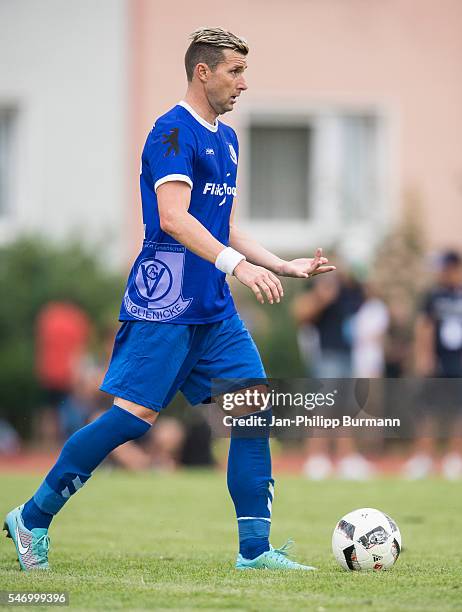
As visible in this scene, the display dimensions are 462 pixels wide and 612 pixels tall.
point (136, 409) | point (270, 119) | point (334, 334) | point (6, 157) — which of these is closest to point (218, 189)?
point (136, 409)

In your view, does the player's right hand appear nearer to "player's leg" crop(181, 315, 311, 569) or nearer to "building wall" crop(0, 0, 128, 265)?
"player's leg" crop(181, 315, 311, 569)

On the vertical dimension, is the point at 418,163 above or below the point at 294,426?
above

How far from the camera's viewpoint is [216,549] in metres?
7.49

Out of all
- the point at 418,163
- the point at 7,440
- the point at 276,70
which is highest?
the point at 276,70

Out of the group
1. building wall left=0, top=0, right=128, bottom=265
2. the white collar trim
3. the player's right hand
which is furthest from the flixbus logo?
building wall left=0, top=0, right=128, bottom=265

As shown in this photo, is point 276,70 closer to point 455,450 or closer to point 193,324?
point 455,450

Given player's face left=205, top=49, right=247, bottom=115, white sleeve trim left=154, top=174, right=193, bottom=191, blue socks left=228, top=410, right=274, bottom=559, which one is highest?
player's face left=205, top=49, right=247, bottom=115

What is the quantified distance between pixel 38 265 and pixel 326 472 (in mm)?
6599

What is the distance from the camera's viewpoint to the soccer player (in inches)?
237

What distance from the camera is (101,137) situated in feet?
70.4

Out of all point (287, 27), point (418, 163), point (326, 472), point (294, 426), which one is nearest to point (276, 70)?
point (287, 27)

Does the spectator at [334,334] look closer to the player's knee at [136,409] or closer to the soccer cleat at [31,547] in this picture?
the soccer cleat at [31,547]

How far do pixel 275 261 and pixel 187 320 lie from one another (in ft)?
1.71
